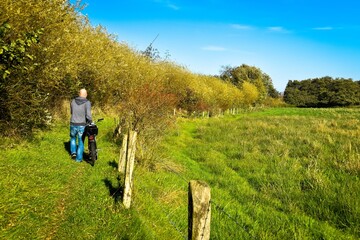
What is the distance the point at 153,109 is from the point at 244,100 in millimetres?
59306

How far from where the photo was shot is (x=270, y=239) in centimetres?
727

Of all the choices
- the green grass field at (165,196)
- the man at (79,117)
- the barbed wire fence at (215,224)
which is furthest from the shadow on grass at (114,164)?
the barbed wire fence at (215,224)

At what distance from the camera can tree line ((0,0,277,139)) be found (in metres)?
8.82

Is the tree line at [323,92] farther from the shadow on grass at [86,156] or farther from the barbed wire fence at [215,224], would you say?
the barbed wire fence at [215,224]

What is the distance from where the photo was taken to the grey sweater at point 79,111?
10.0 meters

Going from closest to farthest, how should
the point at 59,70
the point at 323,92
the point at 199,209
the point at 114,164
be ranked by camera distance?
1. the point at 199,209
2. the point at 114,164
3. the point at 59,70
4. the point at 323,92

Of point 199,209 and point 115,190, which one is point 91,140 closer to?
point 115,190

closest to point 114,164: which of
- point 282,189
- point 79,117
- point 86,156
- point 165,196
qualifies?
point 86,156

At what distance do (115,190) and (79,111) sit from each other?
3.59 m

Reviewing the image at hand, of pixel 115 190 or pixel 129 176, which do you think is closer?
pixel 129 176

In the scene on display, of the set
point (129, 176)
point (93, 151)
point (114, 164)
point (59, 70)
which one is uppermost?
point (59, 70)

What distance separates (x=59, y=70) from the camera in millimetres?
12055

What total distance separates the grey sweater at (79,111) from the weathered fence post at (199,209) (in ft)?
24.8

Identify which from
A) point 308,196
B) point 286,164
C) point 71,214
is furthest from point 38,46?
point 286,164
